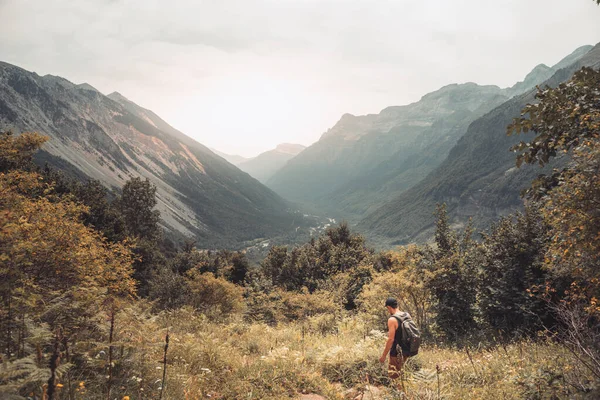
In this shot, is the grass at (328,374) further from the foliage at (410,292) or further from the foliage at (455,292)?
the foliage at (455,292)

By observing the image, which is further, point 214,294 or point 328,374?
point 214,294

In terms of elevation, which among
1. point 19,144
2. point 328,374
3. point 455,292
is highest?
point 19,144

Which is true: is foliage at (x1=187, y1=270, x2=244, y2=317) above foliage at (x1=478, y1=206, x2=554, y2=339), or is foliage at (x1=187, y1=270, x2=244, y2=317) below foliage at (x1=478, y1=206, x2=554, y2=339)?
below

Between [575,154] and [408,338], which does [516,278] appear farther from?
[575,154]

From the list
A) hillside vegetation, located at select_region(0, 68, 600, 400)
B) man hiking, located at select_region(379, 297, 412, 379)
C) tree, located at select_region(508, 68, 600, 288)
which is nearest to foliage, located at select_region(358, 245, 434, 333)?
hillside vegetation, located at select_region(0, 68, 600, 400)

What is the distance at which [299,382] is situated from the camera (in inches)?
240

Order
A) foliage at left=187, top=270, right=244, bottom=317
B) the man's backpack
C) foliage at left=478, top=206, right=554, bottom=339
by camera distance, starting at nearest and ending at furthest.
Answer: the man's backpack → foliage at left=478, top=206, right=554, bottom=339 → foliage at left=187, top=270, right=244, bottom=317

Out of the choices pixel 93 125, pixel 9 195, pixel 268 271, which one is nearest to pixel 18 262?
pixel 9 195

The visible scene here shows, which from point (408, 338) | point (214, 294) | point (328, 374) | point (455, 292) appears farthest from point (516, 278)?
point (214, 294)

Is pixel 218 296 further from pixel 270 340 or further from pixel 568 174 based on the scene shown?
pixel 568 174

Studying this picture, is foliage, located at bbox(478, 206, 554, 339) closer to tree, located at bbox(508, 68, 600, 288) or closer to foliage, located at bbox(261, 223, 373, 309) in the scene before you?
tree, located at bbox(508, 68, 600, 288)

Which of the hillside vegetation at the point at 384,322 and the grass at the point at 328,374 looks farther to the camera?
the grass at the point at 328,374

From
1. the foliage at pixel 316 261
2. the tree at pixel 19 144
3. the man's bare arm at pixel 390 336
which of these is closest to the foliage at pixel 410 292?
the man's bare arm at pixel 390 336

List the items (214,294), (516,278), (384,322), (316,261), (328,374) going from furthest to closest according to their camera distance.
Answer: (316,261) < (214,294) < (384,322) < (516,278) < (328,374)
